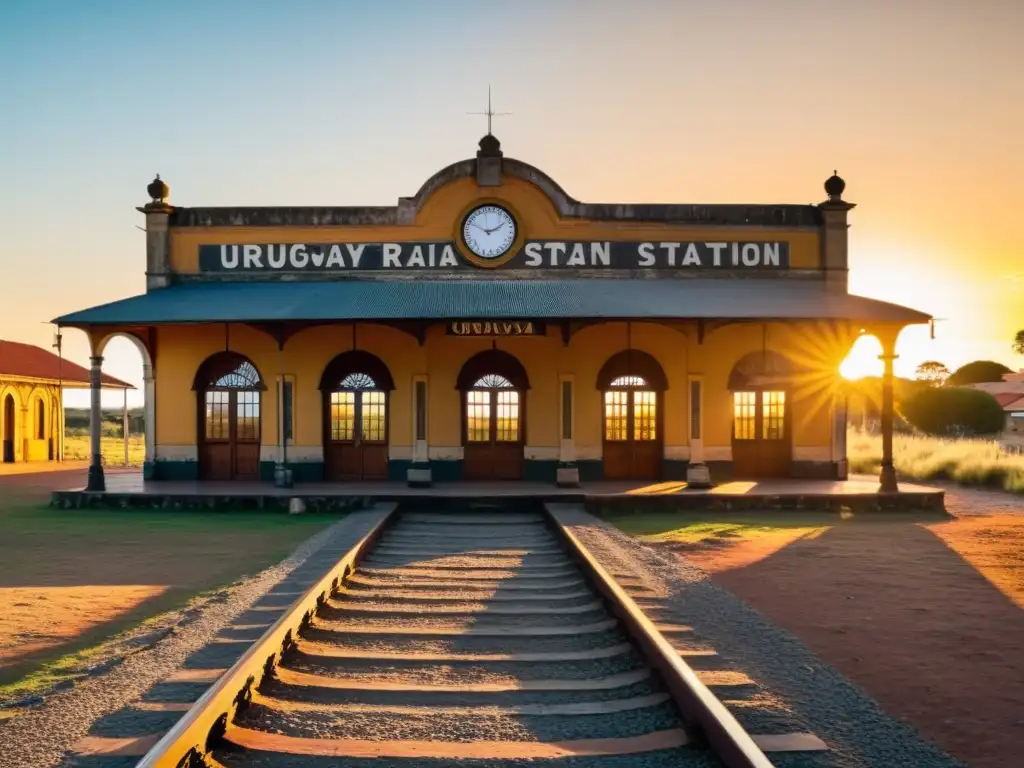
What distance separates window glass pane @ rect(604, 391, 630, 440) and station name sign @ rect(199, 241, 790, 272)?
2.78 meters

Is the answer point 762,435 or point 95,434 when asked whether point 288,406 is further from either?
point 762,435

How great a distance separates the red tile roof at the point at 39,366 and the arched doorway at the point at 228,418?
1088cm

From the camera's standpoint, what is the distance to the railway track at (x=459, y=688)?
386 cm

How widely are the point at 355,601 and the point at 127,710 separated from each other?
2917 mm

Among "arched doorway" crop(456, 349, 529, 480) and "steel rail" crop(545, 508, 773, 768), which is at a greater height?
"arched doorway" crop(456, 349, 529, 480)

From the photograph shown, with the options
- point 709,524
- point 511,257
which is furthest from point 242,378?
point 709,524

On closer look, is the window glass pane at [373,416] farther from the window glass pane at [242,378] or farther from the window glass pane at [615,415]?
the window glass pane at [615,415]

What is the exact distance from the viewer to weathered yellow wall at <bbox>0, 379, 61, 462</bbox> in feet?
81.1

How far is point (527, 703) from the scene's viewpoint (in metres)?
4.64

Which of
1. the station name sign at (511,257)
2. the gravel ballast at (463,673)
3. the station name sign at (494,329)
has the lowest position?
the gravel ballast at (463,673)

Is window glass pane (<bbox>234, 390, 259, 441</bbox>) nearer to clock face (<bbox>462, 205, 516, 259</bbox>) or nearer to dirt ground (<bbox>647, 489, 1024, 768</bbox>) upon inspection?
clock face (<bbox>462, 205, 516, 259</bbox>)

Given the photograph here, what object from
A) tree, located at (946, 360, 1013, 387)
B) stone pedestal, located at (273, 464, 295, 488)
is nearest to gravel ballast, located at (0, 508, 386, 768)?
stone pedestal, located at (273, 464, 295, 488)

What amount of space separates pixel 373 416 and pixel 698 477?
6.51 metres

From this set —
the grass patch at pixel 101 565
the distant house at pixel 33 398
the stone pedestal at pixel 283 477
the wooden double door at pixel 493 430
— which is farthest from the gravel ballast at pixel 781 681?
the distant house at pixel 33 398
